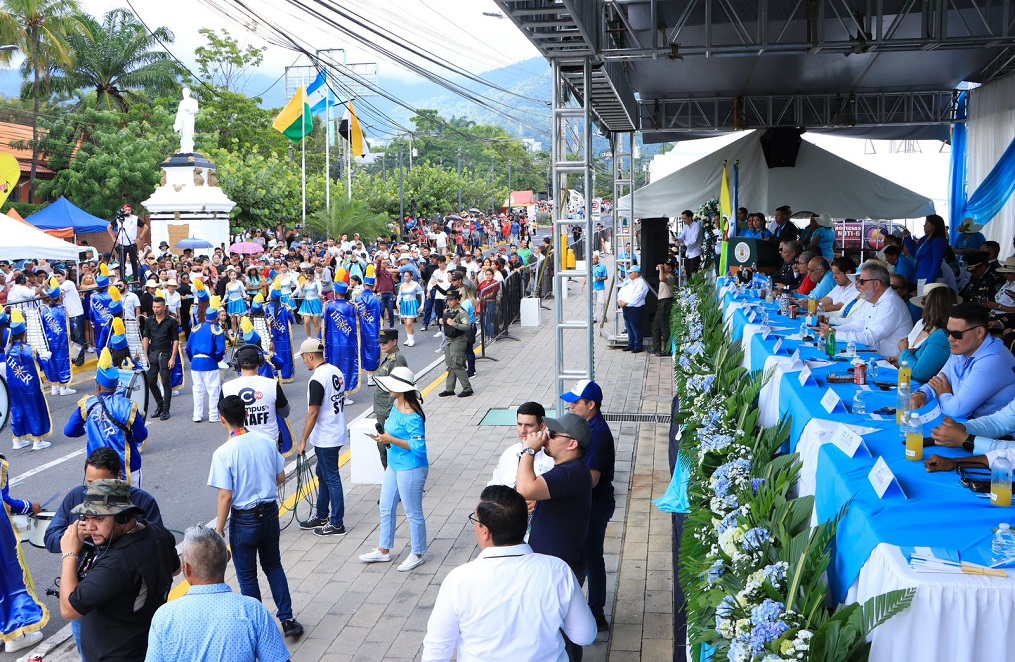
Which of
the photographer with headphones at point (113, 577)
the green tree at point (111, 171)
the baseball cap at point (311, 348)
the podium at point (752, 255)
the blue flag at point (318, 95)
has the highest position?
the blue flag at point (318, 95)

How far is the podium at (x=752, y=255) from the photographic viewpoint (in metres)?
16.0

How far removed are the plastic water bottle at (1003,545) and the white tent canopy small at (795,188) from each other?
16.9 meters

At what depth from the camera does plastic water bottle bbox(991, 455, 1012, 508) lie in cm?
431

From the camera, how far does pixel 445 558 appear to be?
28.3 ft

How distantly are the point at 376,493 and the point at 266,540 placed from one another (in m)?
3.82

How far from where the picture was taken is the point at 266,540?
22.7ft

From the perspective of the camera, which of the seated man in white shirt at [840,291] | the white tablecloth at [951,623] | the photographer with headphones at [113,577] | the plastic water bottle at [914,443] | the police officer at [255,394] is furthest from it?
the seated man in white shirt at [840,291]

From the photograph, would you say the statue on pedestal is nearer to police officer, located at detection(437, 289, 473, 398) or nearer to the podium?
police officer, located at detection(437, 289, 473, 398)

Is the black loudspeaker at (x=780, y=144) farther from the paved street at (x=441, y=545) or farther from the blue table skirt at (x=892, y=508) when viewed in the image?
the blue table skirt at (x=892, y=508)

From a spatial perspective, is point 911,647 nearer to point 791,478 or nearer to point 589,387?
point 791,478

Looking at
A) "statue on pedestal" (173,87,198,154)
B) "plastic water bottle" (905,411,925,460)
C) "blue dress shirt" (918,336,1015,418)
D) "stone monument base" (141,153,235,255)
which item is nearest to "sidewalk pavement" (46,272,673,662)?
"plastic water bottle" (905,411,925,460)

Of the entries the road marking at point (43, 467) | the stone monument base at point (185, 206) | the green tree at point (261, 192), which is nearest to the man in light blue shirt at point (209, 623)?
the road marking at point (43, 467)

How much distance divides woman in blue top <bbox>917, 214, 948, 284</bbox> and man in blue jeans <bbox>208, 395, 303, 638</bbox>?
389 inches

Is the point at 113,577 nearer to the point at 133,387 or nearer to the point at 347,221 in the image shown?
the point at 133,387
